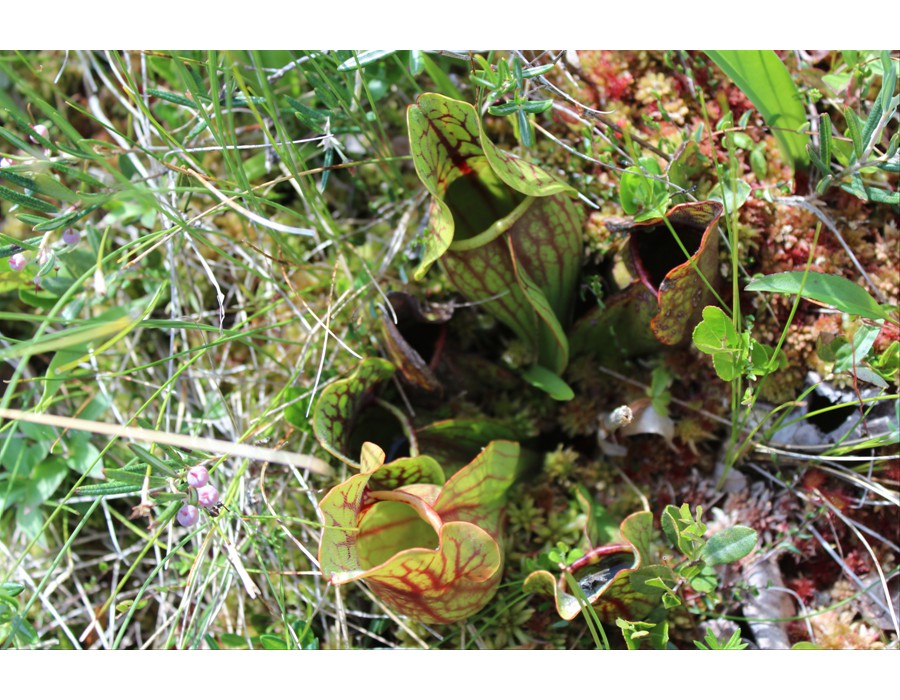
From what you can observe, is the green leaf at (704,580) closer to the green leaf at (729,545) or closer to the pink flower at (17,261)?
the green leaf at (729,545)

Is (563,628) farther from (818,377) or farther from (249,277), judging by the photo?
(249,277)

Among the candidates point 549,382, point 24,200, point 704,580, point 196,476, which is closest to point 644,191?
point 549,382

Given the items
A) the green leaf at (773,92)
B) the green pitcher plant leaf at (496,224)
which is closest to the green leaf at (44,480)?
the green pitcher plant leaf at (496,224)

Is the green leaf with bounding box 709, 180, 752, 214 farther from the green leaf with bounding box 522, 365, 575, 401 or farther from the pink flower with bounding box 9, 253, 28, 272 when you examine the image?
the pink flower with bounding box 9, 253, 28, 272

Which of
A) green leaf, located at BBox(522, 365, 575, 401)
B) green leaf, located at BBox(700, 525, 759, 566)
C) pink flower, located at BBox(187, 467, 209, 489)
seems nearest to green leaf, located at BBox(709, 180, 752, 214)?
green leaf, located at BBox(522, 365, 575, 401)

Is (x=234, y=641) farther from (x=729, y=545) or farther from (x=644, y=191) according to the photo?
(x=644, y=191)

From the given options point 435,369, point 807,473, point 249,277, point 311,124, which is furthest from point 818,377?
point 249,277

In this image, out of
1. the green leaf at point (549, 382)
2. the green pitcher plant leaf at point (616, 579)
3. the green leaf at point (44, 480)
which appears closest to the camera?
the green pitcher plant leaf at point (616, 579)
